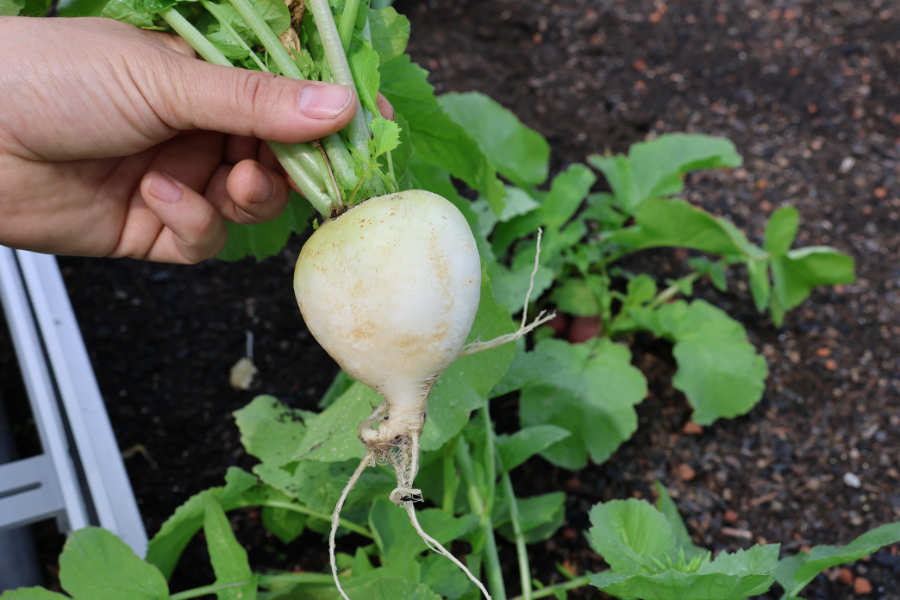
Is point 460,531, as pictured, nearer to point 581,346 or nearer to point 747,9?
point 581,346

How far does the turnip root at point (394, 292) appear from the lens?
0.83m

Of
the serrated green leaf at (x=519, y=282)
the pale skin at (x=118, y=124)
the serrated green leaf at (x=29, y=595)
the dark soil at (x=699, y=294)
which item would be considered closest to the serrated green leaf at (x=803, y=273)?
the dark soil at (x=699, y=294)

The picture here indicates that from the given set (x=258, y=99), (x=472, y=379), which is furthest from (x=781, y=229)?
(x=258, y=99)

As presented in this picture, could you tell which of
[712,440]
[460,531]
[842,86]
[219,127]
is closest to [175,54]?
[219,127]

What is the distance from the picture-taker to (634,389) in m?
1.53

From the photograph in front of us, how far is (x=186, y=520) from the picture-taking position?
1.16 meters

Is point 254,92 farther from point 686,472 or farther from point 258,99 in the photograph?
point 686,472

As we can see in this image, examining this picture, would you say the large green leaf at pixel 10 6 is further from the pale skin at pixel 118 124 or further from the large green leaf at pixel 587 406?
the large green leaf at pixel 587 406

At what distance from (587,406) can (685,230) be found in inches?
22.6

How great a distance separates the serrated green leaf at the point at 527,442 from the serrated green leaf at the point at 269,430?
0.42 metres

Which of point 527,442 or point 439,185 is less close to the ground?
point 439,185

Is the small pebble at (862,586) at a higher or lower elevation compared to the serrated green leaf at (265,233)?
lower

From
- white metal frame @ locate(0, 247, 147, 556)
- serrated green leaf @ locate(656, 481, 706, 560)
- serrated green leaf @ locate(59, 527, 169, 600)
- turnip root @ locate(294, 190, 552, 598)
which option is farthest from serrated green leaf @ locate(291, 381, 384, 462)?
serrated green leaf @ locate(656, 481, 706, 560)

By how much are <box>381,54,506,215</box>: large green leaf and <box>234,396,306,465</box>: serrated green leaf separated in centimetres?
60
